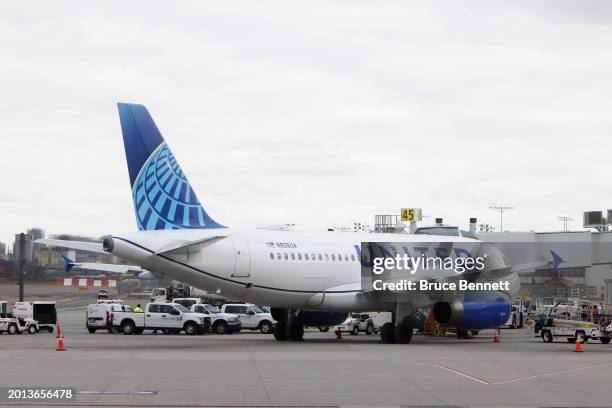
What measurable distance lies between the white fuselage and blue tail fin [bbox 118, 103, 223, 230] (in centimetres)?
58

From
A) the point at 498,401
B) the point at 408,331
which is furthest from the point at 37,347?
the point at 498,401

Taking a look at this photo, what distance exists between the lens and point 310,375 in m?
22.5

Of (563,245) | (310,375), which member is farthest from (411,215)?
(310,375)

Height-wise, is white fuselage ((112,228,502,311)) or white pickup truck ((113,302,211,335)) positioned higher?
white fuselage ((112,228,502,311))

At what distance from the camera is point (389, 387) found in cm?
2033

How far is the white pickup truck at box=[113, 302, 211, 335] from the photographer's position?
4594 centimetres

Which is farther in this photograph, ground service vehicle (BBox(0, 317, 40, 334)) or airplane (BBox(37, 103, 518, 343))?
ground service vehicle (BBox(0, 317, 40, 334))

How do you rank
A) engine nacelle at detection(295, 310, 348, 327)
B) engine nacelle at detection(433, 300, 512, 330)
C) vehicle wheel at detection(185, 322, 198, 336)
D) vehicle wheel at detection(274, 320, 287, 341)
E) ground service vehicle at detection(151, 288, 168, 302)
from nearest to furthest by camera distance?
1. engine nacelle at detection(433, 300, 512, 330)
2. vehicle wheel at detection(274, 320, 287, 341)
3. engine nacelle at detection(295, 310, 348, 327)
4. vehicle wheel at detection(185, 322, 198, 336)
5. ground service vehicle at detection(151, 288, 168, 302)

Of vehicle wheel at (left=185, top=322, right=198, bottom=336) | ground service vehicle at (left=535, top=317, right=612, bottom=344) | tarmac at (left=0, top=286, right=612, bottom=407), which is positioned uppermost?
ground service vehicle at (left=535, top=317, right=612, bottom=344)

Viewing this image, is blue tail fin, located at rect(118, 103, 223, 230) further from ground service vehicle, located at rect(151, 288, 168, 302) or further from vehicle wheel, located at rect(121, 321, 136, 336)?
ground service vehicle, located at rect(151, 288, 168, 302)

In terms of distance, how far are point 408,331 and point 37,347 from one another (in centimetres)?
1410

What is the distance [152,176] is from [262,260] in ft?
17.3

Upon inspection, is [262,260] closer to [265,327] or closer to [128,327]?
[128,327]

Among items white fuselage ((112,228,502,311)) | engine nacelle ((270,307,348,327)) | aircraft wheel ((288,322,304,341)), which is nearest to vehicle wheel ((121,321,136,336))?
engine nacelle ((270,307,348,327))
